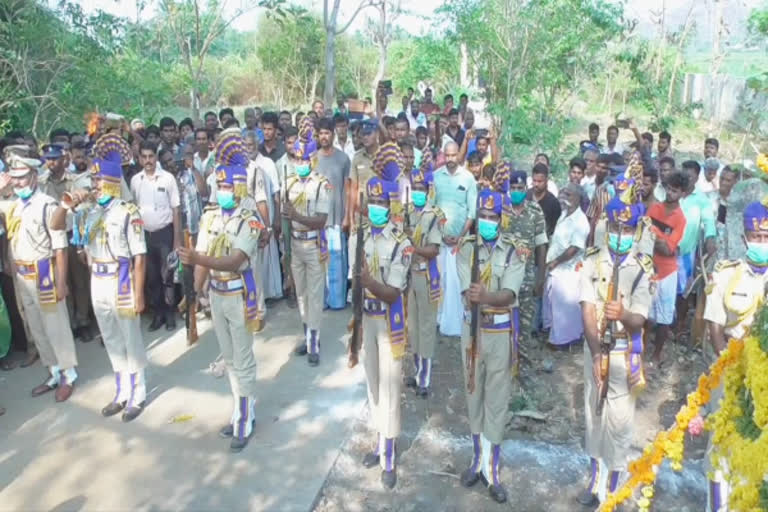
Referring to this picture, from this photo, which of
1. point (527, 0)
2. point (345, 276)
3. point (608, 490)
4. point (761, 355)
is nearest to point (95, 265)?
point (345, 276)

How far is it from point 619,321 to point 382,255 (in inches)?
65.7

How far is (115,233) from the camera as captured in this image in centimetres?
522

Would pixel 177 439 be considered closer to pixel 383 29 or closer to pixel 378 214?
pixel 378 214

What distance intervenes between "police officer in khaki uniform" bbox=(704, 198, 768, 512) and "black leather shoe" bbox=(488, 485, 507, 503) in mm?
1342

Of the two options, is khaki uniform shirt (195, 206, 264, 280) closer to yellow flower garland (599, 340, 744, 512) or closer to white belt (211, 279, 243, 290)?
white belt (211, 279, 243, 290)

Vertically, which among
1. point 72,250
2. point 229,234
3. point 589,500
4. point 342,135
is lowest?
point 589,500

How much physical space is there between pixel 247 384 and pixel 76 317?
9.79ft

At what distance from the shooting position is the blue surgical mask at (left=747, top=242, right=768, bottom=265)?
13.6 ft

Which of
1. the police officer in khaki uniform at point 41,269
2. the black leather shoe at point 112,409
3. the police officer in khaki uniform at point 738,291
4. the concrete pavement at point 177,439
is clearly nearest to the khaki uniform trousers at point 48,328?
the police officer in khaki uniform at point 41,269

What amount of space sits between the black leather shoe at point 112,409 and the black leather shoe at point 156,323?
5.69 ft

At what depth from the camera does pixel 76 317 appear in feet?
23.0

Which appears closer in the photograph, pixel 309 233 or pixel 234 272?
pixel 234 272

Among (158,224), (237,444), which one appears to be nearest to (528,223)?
(237,444)

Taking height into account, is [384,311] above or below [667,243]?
below
